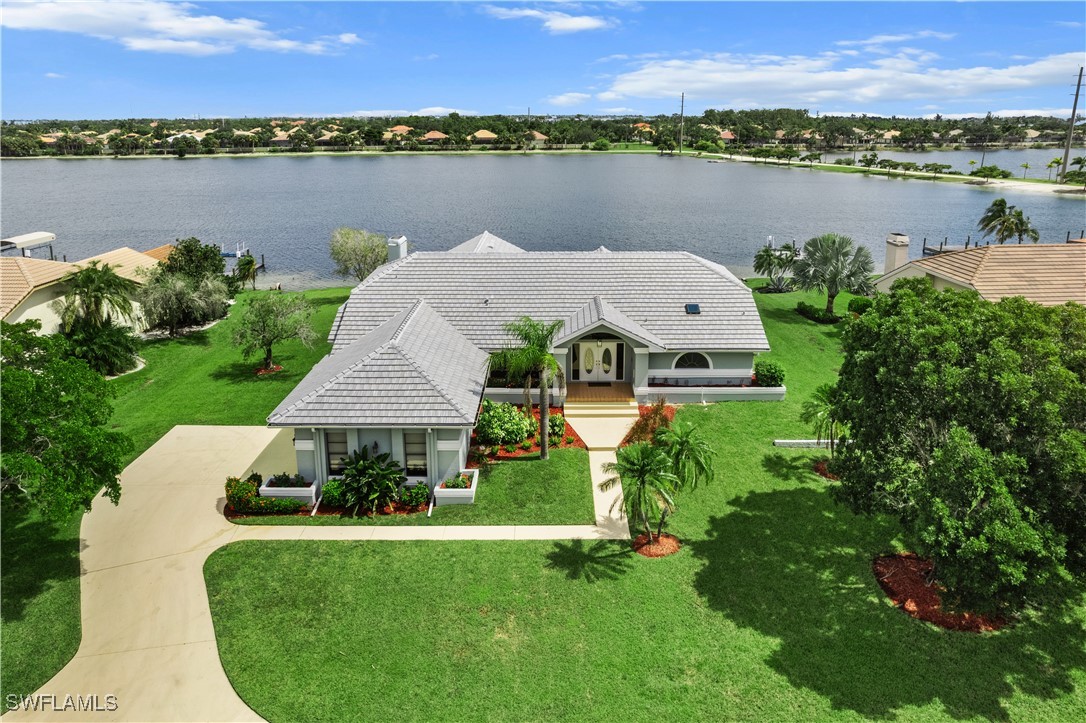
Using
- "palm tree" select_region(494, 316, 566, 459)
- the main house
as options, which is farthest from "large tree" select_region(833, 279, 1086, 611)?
the main house

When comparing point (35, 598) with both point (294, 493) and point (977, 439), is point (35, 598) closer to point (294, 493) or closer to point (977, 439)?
point (294, 493)

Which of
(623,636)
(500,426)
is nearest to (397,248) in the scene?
(500,426)

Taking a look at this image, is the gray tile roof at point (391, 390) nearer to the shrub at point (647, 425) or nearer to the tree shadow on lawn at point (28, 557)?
the shrub at point (647, 425)

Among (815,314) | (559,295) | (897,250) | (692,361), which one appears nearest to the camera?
(692,361)

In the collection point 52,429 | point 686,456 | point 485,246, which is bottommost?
point 686,456

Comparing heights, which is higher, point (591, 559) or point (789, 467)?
point (789, 467)

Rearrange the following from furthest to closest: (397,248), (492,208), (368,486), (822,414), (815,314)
Answer: (492,208), (815,314), (397,248), (822,414), (368,486)

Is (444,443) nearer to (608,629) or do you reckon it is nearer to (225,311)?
(608,629)

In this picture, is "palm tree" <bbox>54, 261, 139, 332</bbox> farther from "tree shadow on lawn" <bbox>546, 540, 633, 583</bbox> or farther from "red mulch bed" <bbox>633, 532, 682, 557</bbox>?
"red mulch bed" <bbox>633, 532, 682, 557</bbox>
